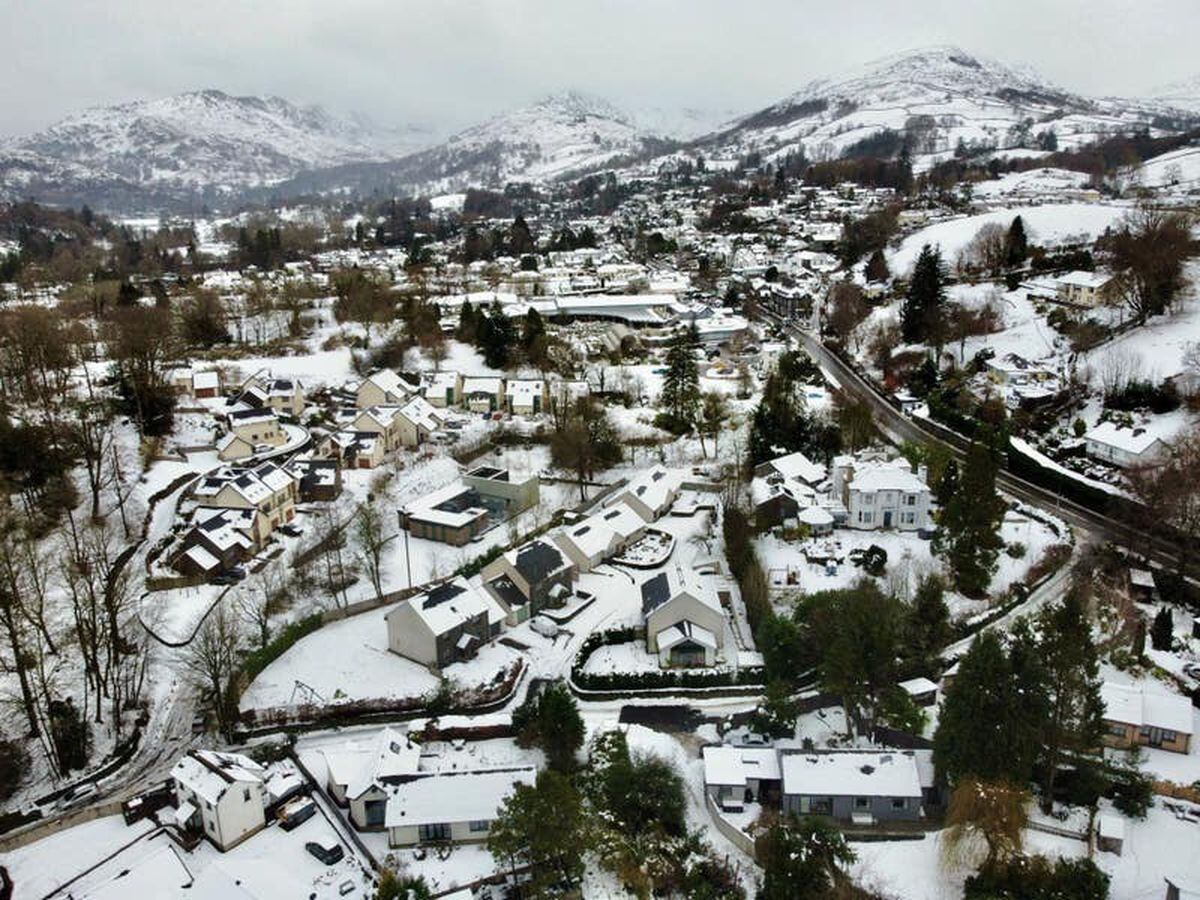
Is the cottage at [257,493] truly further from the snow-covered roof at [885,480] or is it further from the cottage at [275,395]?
the snow-covered roof at [885,480]

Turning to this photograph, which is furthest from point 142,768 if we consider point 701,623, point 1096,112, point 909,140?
point 1096,112

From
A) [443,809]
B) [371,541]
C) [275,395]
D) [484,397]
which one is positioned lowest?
[443,809]

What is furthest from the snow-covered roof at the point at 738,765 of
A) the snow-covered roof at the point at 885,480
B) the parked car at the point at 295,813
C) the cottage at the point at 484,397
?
the cottage at the point at 484,397

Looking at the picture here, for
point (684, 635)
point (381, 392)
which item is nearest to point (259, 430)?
point (381, 392)

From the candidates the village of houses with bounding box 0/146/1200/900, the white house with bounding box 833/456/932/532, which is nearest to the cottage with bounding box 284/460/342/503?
the village of houses with bounding box 0/146/1200/900

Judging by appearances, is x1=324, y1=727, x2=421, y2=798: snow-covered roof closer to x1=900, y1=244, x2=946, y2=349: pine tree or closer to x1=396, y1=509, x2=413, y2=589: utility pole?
x1=396, y1=509, x2=413, y2=589: utility pole

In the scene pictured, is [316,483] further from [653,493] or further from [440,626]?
[653,493]
